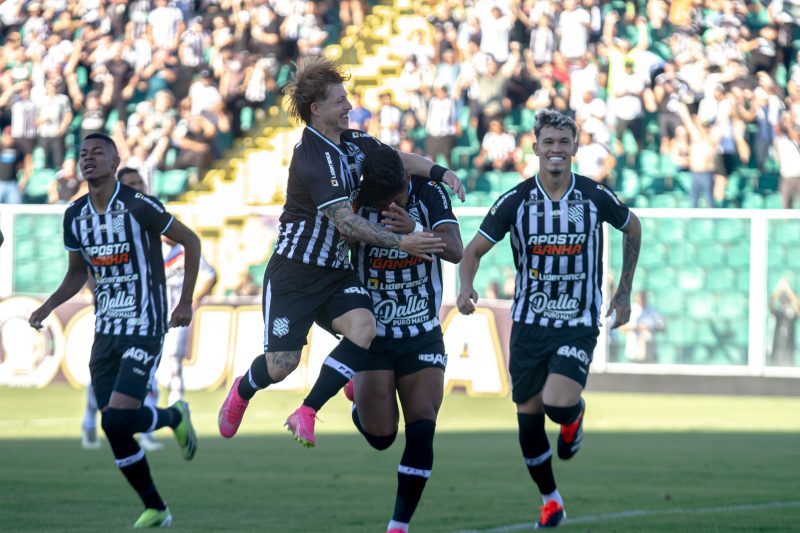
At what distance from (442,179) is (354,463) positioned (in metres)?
4.63

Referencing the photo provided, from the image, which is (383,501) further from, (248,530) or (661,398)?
(661,398)

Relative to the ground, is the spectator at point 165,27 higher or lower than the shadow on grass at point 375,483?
higher

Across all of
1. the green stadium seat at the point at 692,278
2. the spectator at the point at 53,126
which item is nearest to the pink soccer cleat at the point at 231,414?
the green stadium seat at the point at 692,278

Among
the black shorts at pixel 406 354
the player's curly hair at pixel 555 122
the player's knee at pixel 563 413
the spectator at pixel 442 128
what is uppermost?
the spectator at pixel 442 128

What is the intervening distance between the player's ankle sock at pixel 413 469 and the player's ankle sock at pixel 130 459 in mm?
1518

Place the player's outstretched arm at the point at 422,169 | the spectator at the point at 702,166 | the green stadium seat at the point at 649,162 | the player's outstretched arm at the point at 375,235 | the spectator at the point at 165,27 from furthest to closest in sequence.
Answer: the spectator at the point at 165,27 < the green stadium seat at the point at 649,162 < the spectator at the point at 702,166 < the player's outstretched arm at the point at 422,169 < the player's outstretched arm at the point at 375,235

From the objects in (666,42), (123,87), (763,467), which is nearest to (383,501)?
(763,467)

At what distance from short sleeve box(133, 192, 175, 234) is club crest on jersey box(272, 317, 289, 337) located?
107cm

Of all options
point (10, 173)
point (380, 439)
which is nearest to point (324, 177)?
point (380, 439)

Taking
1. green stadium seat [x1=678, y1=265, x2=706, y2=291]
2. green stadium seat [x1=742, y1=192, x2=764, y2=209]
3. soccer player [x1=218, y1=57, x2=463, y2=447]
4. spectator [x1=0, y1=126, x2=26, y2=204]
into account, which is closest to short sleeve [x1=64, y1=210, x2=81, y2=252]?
soccer player [x1=218, y1=57, x2=463, y2=447]

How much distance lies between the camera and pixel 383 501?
29.9 ft

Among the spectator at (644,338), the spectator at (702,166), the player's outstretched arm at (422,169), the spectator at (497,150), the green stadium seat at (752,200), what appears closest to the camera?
the player's outstretched arm at (422,169)

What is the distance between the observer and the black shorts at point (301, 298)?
746 cm

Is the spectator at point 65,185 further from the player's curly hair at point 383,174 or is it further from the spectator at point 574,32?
the player's curly hair at point 383,174
